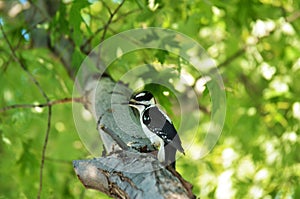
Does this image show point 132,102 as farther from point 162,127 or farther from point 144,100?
point 162,127

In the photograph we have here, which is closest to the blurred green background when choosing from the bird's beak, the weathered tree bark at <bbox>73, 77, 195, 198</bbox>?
the bird's beak

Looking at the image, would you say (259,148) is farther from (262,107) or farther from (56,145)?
(56,145)

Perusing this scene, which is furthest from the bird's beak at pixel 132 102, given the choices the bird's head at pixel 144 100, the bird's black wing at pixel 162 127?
the bird's black wing at pixel 162 127

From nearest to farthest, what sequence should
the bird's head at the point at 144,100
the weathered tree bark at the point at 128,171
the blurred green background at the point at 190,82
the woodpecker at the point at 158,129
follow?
the weathered tree bark at the point at 128,171 < the woodpecker at the point at 158,129 < the bird's head at the point at 144,100 < the blurred green background at the point at 190,82

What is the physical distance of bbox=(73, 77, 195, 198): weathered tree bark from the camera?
220 centimetres

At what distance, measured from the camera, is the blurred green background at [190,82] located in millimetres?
4062

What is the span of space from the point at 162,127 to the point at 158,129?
31 millimetres

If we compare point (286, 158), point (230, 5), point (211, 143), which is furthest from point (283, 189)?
point (230, 5)

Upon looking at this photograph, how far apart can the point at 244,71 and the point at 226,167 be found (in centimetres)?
138

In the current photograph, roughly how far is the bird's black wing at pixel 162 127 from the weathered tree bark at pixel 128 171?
0.10 m

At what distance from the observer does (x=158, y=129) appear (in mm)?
2906

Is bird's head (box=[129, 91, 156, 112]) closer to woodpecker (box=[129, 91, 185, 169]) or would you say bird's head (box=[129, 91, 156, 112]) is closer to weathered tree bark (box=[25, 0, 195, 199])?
woodpecker (box=[129, 91, 185, 169])

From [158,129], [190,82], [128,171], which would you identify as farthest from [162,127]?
[190,82]

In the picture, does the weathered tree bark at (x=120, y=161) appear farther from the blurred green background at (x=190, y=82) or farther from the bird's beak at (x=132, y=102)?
the blurred green background at (x=190, y=82)
